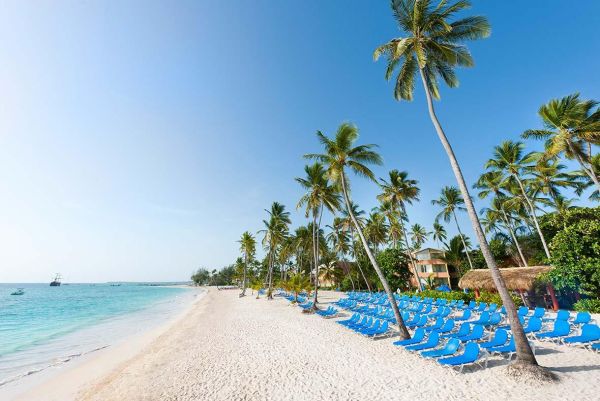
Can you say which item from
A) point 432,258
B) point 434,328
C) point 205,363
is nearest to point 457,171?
point 434,328

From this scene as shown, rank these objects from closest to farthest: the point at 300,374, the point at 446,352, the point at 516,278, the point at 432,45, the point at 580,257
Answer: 1. the point at 446,352
2. the point at 300,374
3. the point at 432,45
4. the point at 580,257
5. the point at 516,278

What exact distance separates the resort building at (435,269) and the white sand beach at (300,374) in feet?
109

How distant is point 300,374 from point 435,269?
3967 cm

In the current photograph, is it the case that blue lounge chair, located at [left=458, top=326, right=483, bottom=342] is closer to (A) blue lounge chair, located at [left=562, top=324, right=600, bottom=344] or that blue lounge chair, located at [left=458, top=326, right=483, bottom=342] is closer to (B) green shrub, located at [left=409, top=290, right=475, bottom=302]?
(A) blue lounge chair, located at [left=562, top=324, right=600, bottom=344]

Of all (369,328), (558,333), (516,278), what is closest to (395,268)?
(516,278)

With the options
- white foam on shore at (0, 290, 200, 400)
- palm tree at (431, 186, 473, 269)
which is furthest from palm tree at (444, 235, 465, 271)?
white foam on shore at (0, 290, 200, 400)

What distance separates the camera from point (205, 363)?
32.6ft

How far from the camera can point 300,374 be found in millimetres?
8156

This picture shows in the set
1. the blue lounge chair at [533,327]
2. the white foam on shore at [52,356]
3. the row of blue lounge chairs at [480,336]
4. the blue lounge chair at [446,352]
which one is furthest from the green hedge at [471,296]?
the white foam on shore at [52,356]

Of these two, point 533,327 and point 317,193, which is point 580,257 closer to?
point 533,327

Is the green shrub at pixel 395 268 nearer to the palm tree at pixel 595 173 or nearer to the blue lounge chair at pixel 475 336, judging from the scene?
the palm tree at pixel 595 173

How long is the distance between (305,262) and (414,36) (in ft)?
171

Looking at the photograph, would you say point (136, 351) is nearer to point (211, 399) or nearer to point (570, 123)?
point (211, 399)

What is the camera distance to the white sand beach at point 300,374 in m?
6.41
